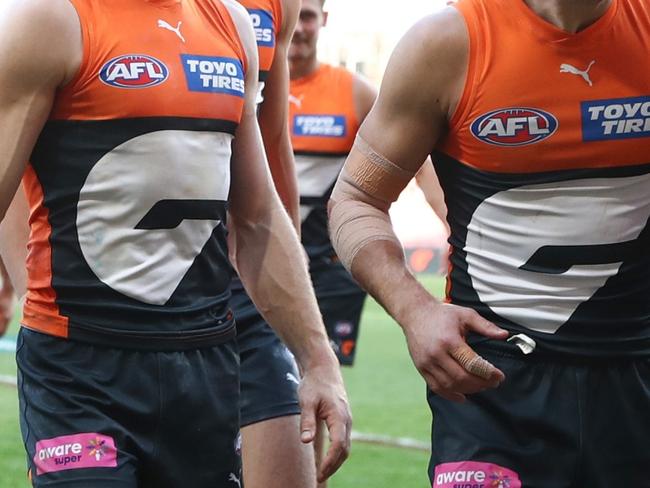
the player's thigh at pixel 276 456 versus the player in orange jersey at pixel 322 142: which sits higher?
the player's thigh at pixel 276 456

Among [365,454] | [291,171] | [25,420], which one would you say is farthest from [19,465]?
[25,420]

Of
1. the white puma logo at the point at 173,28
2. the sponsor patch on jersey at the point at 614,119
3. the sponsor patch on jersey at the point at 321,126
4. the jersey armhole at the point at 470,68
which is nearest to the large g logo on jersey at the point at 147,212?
the white puma logo at the point at 173,28

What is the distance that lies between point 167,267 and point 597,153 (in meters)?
1.02

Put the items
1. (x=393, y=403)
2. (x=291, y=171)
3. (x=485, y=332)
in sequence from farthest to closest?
(x=393, y=403) → (x=291, y=171) → (x=485, y=332)

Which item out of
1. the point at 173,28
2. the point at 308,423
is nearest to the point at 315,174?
the point at 173,28

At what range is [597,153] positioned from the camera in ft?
10.6

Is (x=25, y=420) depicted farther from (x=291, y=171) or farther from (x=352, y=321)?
(x=352, y=321)

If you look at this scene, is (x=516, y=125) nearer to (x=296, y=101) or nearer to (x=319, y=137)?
(x=319, y=137)

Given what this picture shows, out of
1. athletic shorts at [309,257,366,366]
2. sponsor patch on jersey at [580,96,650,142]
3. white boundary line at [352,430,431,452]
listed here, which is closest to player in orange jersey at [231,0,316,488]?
sponsor patch on jersey at [580,96,650,142]

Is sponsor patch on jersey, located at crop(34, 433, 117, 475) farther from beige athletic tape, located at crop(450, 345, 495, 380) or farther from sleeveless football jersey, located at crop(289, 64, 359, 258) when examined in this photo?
sleeveless football jersey, located at crop(289, 64, 359, 258)

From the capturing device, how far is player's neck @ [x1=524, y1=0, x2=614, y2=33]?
3.25m

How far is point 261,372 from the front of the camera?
15.3ft

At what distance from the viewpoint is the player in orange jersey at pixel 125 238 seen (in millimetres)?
3195

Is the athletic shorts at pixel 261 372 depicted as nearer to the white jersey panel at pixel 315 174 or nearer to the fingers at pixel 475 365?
the fingers at pixel 475 365
